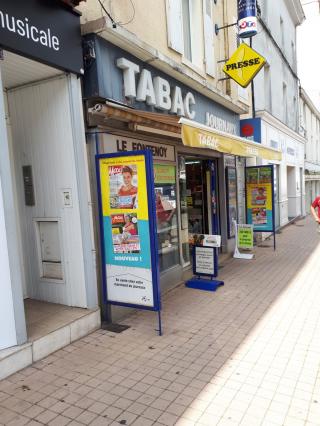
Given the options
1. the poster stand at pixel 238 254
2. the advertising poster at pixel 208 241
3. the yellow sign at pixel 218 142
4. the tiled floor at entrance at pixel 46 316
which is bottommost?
the poster stand at pixel 238 254

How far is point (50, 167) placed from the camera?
15.2 ft

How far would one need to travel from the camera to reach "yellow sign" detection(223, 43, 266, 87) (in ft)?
27.5

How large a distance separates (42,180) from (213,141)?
94.1 inches

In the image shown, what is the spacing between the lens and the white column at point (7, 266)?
3439 millimetres

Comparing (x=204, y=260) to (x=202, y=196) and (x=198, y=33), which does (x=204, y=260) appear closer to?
(x=202, y=196)

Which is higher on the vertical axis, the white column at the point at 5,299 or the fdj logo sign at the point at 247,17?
the fdj logo sign at the point at 247,17

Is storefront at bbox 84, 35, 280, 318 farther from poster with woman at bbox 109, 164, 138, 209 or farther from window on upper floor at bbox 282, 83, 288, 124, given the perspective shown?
window on upper floor at bbox 282, 83, 288, 124

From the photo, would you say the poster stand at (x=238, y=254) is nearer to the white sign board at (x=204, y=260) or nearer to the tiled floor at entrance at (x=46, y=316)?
the white sign board at (x=204, y=260)

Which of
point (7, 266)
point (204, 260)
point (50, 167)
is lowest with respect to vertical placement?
point (204, 260)

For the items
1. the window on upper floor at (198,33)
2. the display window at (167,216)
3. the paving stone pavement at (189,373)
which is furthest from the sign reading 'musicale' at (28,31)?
the window on upper floor at (198,33)

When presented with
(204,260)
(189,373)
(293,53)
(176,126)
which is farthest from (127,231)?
(293,53)

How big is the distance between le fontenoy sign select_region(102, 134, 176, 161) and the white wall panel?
0.60m

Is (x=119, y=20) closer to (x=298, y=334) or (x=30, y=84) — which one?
(x=30, y=84)

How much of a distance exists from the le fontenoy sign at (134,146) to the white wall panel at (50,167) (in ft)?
1.96
